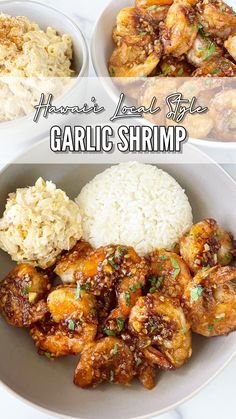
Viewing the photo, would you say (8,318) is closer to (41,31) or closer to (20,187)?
(20,187)

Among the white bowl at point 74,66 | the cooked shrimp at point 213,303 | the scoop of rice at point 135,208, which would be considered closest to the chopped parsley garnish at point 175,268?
the cooked shrimp at point 213,303

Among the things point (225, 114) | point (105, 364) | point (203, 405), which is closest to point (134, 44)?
point (225, 114)

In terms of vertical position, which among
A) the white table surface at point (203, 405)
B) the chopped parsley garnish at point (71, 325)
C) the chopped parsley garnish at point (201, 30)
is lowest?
the white table surface at point (203, 405)

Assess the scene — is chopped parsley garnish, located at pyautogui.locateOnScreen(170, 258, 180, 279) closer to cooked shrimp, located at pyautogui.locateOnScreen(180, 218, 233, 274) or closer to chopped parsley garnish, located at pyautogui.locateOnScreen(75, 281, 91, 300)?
cooked shrimp, located at pyautogui.locateOnScreen(180, 218, 233, 274)

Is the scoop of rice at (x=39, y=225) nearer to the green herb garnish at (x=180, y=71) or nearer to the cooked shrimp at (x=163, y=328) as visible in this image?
the cooked shrimp at (x=163, y=328)

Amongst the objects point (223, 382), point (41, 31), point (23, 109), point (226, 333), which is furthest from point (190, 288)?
point (41, 31)

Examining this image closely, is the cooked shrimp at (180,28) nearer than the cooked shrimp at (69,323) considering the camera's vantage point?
No

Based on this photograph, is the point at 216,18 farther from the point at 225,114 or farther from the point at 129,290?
the point at 129,290

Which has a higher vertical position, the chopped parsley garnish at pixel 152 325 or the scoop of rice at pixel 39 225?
the scoop of rice at pixel 39 225
